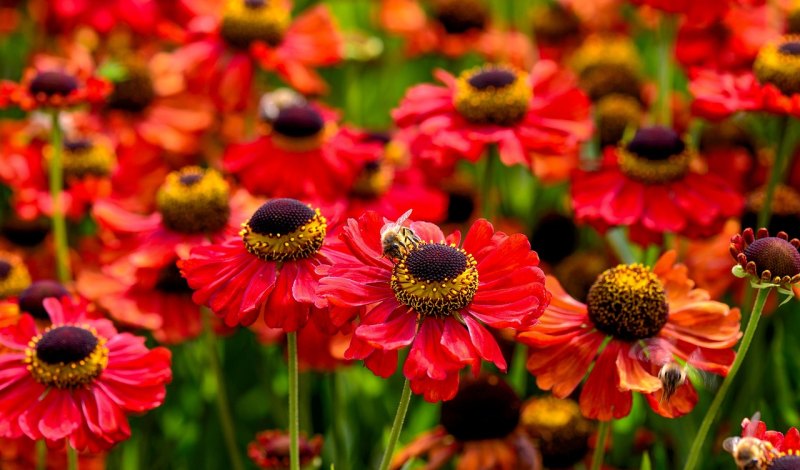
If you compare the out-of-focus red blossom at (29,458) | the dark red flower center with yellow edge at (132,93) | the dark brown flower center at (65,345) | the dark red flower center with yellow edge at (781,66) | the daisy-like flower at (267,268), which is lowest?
the out-of-focus red blossom at (29,458)

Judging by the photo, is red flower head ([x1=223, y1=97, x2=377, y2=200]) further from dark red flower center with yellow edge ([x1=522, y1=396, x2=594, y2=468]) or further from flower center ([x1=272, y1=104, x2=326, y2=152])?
dark red flower center with yellow edge ([x1=522, y1=396, x2=594, y2=468])

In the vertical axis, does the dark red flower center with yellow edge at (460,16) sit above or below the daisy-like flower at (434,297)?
below

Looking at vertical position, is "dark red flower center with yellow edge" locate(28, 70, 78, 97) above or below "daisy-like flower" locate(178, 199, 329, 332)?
below

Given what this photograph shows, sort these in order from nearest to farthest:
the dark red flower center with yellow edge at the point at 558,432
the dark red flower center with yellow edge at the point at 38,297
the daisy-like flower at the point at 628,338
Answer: the daisy-like flower at the point at 628,338
the dark red flower center with yellow edge at the point at 38,297
the dark red flower center with yellow edge at the point at 558,432

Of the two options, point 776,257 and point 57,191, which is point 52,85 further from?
point 776,257

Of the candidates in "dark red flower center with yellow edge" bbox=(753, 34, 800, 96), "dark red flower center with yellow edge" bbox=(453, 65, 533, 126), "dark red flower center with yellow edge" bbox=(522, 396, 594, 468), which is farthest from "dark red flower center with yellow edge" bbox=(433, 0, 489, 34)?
"dark red flower center with yellow edge" bbox=(522, 396, 594, 468)

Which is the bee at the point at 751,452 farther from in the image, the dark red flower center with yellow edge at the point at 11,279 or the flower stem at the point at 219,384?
the dark red flower center with yellow edge at the point at 11,279

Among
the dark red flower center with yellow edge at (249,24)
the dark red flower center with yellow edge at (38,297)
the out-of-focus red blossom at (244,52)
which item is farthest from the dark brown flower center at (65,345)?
the dark red flower center with yellow edge at (249,24)
